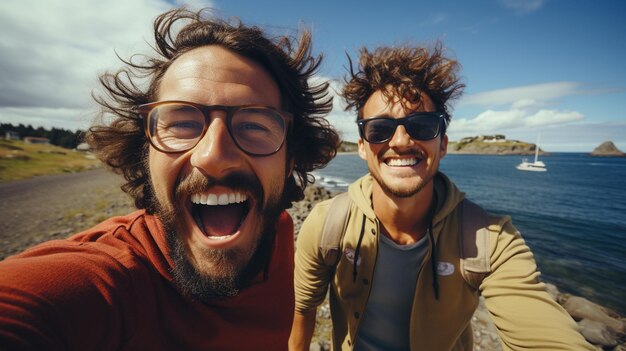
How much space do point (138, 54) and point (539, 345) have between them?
4583 millimetres

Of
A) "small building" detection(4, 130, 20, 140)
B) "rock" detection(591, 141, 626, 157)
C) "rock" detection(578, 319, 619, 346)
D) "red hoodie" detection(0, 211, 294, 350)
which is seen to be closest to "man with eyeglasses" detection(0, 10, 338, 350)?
"red hoodie" detection(0, 211, 294, 350)

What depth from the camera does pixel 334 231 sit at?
2854 mm

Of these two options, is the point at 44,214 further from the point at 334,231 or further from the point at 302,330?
the point at 334,231

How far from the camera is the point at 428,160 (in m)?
3.03

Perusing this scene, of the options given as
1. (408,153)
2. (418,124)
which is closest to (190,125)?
(408,153)

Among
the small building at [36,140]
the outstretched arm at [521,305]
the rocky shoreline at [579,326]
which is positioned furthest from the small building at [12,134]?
the outstretched arm at [521,305]

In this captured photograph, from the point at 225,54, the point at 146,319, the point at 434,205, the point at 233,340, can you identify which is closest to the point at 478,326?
the point at 434,205

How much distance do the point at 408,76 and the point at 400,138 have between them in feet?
2.70

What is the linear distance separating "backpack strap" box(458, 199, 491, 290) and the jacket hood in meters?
0.19

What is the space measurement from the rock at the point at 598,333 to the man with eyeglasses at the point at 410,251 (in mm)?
6433

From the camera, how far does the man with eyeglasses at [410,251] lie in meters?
2.14

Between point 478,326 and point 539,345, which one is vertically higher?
point 539,345

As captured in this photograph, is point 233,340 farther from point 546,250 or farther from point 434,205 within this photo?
point 546,250

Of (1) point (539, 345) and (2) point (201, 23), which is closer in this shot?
(1) point (539, 345)
